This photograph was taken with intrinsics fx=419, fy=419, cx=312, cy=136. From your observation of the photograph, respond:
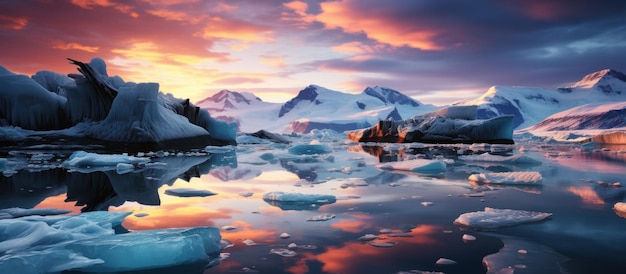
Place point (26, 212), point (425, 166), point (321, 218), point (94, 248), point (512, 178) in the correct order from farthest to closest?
point (425, 166) < point (512, 178) < point (26, 212) < point (321, 218) < point (94, 248)

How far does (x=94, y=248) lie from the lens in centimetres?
283

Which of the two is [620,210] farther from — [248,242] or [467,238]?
[248,242]

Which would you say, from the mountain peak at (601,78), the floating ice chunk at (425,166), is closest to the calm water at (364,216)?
the floating ice chunk at (425,166)

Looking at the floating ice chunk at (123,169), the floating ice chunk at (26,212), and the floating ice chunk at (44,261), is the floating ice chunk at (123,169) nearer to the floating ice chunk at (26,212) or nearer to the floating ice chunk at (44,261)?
the floating ice chunk at (26,212)

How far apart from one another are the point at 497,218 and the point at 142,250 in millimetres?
3252

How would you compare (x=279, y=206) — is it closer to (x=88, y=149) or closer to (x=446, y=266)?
(x=446, y=266)

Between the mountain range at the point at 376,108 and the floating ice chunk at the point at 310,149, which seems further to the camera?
the mountain range at the point at 376,108

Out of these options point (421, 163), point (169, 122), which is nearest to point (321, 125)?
point (169, 122)

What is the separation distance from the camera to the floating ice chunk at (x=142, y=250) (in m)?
2.77

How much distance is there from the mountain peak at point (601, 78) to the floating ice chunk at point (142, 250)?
209m

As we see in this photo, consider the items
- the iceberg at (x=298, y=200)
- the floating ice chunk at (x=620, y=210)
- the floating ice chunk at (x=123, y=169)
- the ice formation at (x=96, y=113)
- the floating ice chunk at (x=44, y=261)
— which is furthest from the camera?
the ice formation at (x=96, y=113)

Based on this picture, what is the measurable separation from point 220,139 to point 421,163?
62.2ft

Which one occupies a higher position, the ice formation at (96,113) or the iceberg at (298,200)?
the ice formation at (96,113)

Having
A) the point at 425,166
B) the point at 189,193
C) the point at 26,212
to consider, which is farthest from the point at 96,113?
the point at 26,212
